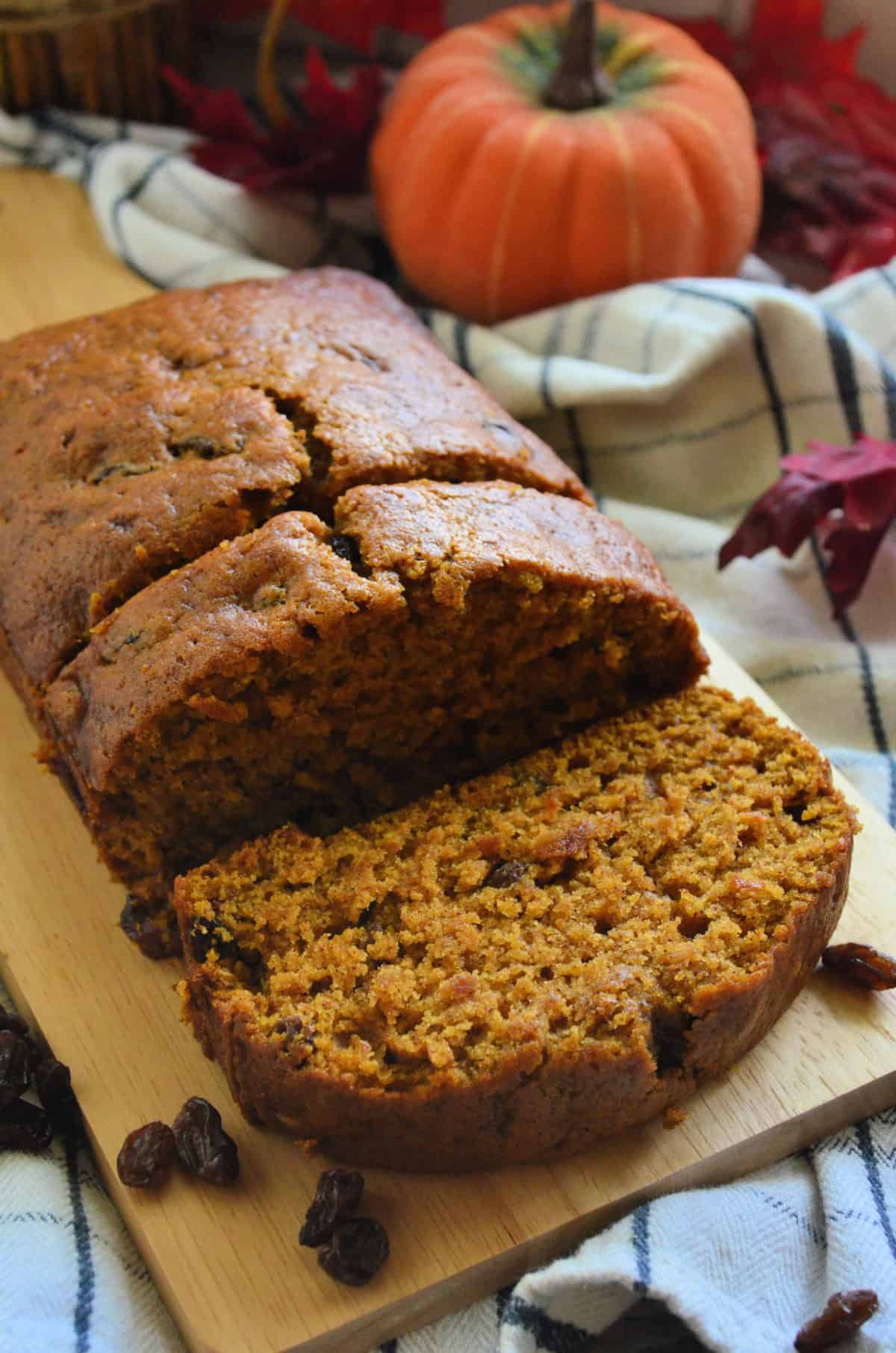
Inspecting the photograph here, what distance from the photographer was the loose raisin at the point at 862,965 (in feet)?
8.55

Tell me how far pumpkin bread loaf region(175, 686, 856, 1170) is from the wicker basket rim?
10.3 feet

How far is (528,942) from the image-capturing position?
249cm

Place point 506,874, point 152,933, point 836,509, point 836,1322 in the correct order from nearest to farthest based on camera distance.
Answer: point 836,1322
point 506,874
point 152,933
point 836,509

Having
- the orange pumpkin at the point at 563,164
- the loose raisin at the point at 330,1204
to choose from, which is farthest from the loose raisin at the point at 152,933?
the orange pumpkin at the point at 563,164

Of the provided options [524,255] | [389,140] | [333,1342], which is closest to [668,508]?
[524,255]

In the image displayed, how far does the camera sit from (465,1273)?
89.4 inches

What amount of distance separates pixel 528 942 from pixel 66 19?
11.7 feet

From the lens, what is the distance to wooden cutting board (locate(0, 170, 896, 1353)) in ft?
7.38

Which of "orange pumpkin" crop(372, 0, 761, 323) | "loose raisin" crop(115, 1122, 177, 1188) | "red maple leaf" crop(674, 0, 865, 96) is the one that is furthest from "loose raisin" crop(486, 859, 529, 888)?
"red maple leaf" crop(674, 0, 865, 96)

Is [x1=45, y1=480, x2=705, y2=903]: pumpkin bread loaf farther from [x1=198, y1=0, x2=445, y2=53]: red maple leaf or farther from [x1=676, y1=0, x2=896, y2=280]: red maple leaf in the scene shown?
[x1=198, y1=0, x2=445, y2=53]: red maple leaf

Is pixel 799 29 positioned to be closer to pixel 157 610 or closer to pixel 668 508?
pixel 668 508

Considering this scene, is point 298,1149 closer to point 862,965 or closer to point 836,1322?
point 836,1322

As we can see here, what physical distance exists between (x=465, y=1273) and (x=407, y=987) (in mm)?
459

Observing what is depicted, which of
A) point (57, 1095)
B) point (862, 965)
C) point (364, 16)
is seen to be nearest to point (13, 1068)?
point (57, 1095)
